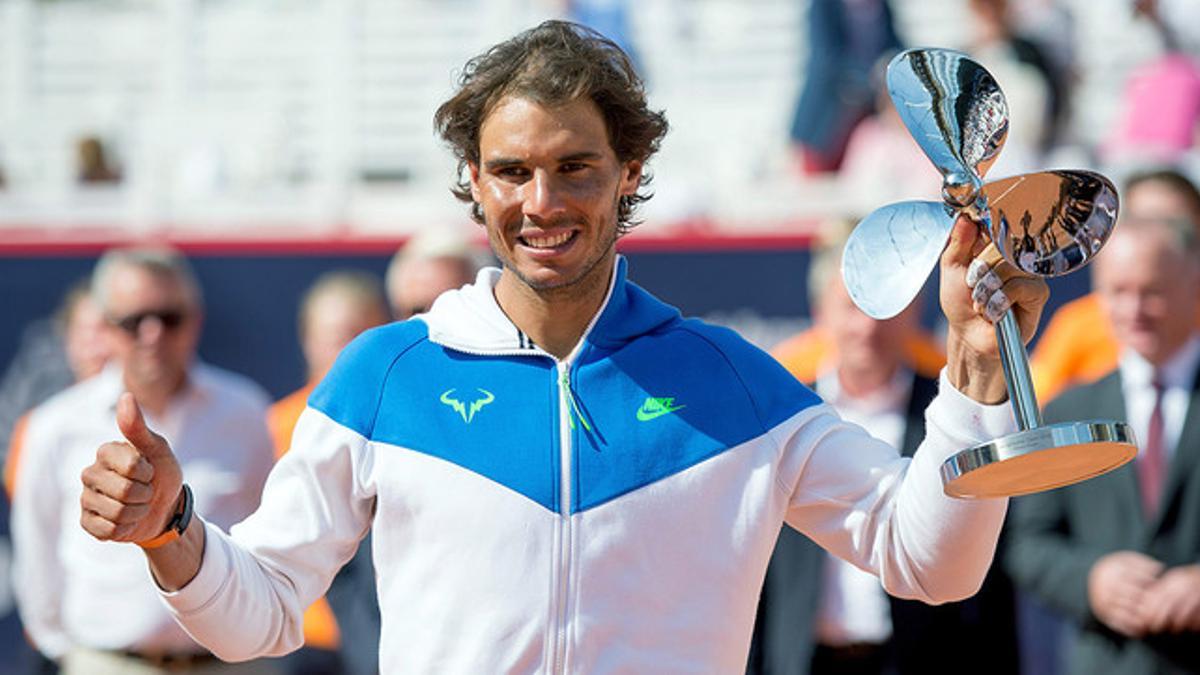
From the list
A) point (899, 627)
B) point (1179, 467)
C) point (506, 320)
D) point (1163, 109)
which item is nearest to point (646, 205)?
point (1163, 109)

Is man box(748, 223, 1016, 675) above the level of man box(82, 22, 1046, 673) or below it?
below

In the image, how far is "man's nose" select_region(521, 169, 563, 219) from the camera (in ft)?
10.6

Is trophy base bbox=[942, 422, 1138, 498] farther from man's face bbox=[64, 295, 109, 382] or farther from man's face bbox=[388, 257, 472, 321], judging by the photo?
man's face bbox=[64, 295, 109, 382]

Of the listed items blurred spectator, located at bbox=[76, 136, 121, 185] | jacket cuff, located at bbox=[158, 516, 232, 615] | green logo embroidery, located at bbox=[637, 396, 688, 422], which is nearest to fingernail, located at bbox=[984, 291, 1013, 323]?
green logo embroidery, located at bbox=[637, 396, 688, 422]

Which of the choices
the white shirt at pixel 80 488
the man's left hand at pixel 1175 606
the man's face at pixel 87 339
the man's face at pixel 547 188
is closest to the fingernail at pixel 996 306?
the man's face at pixel 547 188

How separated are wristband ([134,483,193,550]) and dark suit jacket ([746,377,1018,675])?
2.73m

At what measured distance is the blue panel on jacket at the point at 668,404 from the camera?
322 cm

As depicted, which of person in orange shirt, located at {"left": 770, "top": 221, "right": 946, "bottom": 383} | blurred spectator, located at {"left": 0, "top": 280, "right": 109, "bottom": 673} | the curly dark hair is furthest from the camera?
blurred spectator, located at {"left": 0, "top": 280, "right": 109, "bottom": 673}

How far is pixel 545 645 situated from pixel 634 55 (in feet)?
23.1

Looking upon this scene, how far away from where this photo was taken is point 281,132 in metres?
11.0

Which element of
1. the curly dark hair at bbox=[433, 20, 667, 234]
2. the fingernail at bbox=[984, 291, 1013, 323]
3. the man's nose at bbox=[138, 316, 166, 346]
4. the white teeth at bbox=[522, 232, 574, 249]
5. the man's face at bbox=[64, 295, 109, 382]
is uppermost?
the curly dark hair at bbox=[433, 20, 667, 234]

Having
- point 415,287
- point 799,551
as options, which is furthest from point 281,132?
point 799,551

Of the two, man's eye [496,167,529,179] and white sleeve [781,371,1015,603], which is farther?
man's eye [496,167,529,179]

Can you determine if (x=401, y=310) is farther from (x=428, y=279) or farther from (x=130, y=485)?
(x=130, y=485)
